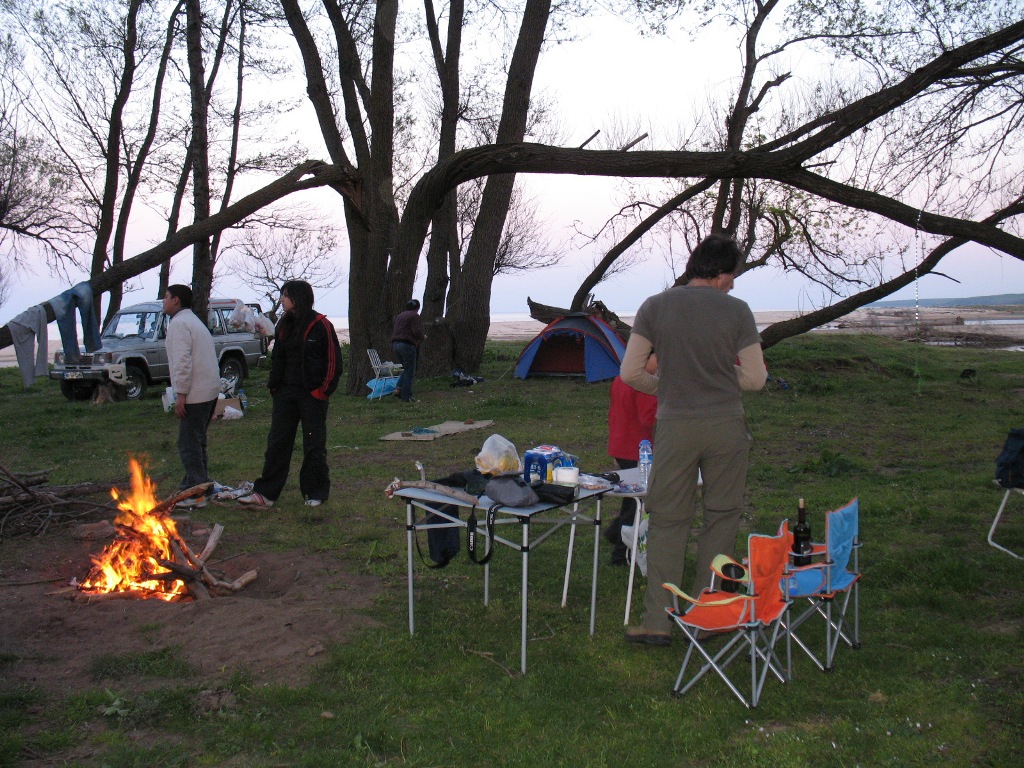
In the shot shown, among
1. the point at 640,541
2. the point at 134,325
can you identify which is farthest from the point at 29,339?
the point at 134,325

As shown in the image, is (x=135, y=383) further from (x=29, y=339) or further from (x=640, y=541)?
(x=640, y=541)

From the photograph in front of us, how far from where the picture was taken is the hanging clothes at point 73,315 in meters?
10.3

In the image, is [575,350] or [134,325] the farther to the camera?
[575,350]

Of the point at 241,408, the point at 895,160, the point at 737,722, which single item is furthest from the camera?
the point at 241,408

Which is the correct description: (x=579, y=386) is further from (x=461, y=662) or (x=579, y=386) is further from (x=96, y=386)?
(x=461, y=662)

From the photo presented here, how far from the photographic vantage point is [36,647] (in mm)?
4242

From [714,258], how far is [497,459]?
4.89 feet

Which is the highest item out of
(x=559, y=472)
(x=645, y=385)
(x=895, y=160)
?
(x=895, y=160)

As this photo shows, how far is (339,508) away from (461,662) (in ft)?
10.7

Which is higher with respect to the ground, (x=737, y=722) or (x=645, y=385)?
(x=645, y=385)

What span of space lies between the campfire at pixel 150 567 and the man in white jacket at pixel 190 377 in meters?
1.83

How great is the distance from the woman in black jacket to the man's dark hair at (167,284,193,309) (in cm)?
79

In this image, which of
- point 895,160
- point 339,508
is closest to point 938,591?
point 339,508

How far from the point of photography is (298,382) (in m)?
7.05
